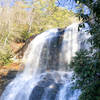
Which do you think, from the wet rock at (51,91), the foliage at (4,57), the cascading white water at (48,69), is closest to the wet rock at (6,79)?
the cascading white water at (48,69)

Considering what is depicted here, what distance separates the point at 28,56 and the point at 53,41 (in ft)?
9.70

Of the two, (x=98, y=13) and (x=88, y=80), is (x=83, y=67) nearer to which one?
(x=88, y=80)

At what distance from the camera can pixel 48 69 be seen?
489 inches

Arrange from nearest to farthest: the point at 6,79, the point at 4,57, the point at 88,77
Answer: the point at 88,77 < the point at 6,79 < the point at 4,57

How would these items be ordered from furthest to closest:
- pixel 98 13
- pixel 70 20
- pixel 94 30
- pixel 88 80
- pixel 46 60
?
pixel 70 20
pixel 46 60
pixel 88 80
pixel 94 30
pixel 98 13

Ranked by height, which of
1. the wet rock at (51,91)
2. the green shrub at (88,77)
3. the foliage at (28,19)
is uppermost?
the foliage at (28,19)

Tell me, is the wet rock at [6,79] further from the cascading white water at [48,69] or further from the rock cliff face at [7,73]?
the cascading white water at [48,69]

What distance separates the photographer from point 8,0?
16.4 meters

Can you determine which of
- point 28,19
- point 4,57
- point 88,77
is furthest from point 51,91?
point 28,19

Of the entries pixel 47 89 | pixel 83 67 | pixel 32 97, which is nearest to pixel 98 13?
pixel 83 67

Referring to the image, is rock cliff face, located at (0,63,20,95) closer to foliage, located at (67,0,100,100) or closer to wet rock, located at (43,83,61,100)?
wet rock, located at (43,83,61,100)

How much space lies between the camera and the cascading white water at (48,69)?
8.42m

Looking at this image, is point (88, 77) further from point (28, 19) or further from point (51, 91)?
point (28, 19)

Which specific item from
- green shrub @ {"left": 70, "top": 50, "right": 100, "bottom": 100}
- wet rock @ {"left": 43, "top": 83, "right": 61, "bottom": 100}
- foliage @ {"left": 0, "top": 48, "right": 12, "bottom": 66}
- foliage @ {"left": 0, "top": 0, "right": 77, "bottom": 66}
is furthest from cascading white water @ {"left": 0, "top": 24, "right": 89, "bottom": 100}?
foliage @ {"left": 0, "top": 0, "right": 77, "bottom": 66}
